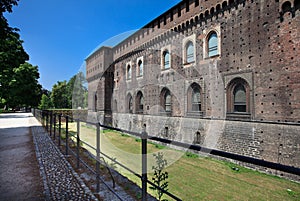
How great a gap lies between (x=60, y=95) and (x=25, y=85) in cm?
1659

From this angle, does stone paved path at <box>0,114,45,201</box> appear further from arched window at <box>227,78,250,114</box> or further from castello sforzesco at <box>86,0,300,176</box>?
arched window at <box>227,78,250,114</box>

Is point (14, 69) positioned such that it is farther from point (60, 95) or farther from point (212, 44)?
point (212, 44)

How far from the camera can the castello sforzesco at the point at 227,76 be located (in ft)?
25.5

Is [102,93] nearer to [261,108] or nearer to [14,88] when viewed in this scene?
[14,88]

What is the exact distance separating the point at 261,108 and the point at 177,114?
20.1 feet

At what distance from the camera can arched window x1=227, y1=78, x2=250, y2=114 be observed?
9297mm

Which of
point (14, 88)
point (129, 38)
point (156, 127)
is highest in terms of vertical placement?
→ point (129, 38)

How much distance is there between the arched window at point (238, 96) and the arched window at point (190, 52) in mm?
3738

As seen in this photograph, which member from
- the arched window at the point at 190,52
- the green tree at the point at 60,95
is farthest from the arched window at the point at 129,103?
the green tree at the point at 60,95

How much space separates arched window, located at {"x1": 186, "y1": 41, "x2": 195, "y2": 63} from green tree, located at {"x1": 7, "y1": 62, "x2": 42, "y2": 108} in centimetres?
2919

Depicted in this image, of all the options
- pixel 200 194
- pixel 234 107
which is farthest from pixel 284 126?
pixel 200 194

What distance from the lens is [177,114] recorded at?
1367 centimetres

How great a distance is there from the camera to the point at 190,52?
12.9 meters

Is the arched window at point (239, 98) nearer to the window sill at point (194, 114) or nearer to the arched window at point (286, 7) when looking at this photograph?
the window sill at point (194, 114)
